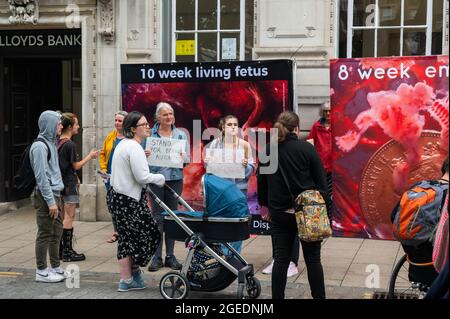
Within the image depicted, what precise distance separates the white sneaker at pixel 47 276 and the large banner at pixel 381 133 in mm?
3325

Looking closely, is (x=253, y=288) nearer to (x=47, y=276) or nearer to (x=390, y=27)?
(x=47, y=276)

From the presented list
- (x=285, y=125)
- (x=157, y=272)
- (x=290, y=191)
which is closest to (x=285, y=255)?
(x=290, y=191)

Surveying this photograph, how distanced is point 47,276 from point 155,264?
1.17m

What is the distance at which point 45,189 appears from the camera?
7078 millimetres

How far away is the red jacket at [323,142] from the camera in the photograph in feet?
29.3

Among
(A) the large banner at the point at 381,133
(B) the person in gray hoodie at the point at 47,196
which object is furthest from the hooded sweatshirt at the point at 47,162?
(A) the large banner at the point at 381,133

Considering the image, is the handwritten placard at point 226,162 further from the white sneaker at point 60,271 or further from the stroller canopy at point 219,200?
the white sneaker at point 60,271

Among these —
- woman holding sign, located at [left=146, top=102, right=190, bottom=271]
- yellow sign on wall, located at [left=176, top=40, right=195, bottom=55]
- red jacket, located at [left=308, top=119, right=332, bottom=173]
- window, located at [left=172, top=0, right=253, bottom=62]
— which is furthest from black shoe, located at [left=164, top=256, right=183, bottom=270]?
yellow sign on wall, located at [left=176, top=40, right=195, bottom=55]

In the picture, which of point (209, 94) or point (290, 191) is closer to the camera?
point (290, 191)

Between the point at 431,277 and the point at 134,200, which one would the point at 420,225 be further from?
the point at 134,200

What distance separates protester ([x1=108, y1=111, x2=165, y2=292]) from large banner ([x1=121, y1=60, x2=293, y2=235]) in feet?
6.83

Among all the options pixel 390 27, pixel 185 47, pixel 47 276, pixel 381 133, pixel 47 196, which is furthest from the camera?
pixel 185 47

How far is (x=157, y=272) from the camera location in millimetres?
7613

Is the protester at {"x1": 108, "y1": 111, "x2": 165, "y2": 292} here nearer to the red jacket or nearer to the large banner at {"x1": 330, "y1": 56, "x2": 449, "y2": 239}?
the large banner at {"x1": 330, "y1": 56, "x2": 449, "y2": 239}
